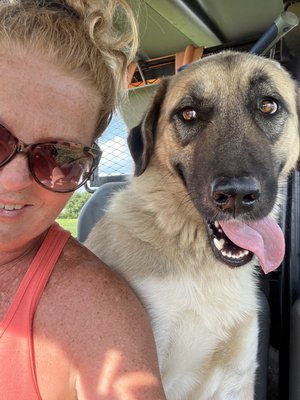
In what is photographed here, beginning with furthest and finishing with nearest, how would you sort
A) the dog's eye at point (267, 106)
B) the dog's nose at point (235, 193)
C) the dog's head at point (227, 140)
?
the dog's eye at point (267, 106) < the dog's head at point (227, 140) < the dog's nose at point (235, 193)

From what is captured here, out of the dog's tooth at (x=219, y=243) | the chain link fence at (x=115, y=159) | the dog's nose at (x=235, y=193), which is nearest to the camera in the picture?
the dog's nose at (x=235, y=193)

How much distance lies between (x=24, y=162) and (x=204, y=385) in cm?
113

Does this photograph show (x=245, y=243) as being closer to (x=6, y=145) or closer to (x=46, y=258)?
(x=46, y=258)

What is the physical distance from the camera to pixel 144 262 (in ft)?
5.33

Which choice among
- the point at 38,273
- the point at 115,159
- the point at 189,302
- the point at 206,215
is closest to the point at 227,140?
the point at 206,215

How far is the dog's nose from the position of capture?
1389 millimetres

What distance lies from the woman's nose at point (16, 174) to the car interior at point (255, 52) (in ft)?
2.37

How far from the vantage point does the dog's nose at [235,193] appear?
139 centimetres

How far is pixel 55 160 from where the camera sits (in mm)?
1192

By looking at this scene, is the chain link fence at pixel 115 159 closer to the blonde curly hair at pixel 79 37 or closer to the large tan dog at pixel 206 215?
the large tan dog at pixel 206 215

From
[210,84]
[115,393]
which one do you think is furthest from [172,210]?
[115,393]

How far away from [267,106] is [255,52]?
541 millimetres

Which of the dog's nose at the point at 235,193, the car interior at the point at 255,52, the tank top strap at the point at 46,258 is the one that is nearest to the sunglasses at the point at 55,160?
the tank top strap at the point at 46,258

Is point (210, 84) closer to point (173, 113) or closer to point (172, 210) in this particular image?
point (173, 113)
